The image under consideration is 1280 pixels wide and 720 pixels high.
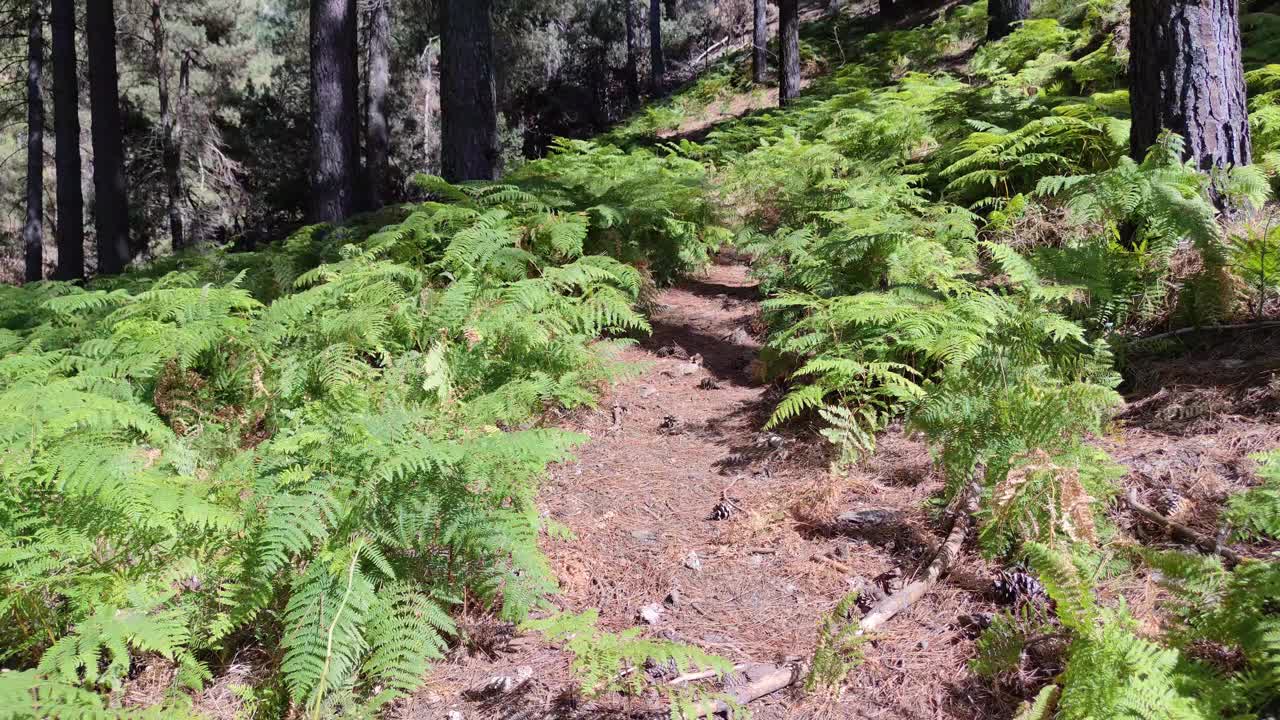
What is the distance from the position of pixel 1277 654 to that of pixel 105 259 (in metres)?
14.6

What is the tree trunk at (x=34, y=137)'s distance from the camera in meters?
15.9

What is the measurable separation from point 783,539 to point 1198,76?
375 cm

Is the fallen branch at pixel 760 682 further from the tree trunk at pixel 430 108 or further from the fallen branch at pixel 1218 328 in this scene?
the tree trunk at pixel 430 108

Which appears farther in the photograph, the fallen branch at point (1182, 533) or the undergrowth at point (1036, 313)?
the fallen branch at point (1182, 533)

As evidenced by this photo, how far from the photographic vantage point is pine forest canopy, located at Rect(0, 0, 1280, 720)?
2.38 meters

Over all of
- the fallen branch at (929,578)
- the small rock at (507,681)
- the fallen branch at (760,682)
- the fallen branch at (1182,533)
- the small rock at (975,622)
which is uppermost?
the fallen branch at (1182,533)

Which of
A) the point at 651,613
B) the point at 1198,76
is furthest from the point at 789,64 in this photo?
the point at 651,613

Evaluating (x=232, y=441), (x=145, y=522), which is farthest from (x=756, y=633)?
(x=232, y=441)

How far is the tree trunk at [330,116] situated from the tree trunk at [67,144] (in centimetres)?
558

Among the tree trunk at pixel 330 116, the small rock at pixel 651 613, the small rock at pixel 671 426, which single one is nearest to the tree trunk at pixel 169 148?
the tree trunk at pixel 330 116

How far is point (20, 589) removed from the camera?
2.63 metres

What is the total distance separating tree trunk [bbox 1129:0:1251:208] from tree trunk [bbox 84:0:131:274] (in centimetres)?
1297

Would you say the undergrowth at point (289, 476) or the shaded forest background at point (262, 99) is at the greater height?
the shaded forest background at point (262, 99)

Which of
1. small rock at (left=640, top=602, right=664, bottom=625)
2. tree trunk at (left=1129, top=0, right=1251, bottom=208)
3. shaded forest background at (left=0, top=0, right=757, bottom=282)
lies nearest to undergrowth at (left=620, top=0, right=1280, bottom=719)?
tree trunk at (left=1129, top=0, right=1251, bottom=208)
